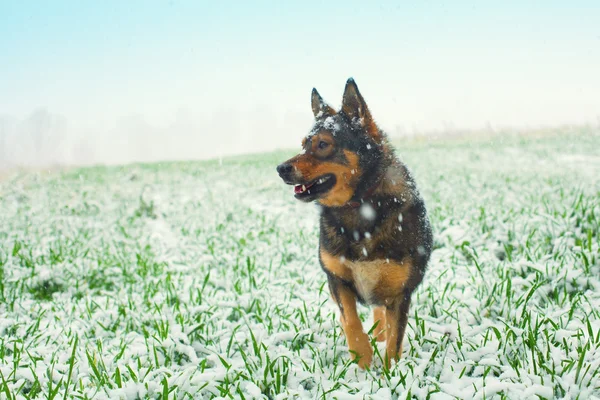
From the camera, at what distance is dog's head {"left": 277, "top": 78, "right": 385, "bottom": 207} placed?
283cm

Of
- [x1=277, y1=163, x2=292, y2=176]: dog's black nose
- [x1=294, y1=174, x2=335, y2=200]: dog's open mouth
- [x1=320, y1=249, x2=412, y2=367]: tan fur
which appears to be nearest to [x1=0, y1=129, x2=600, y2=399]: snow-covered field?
[x1=320, y1=249, x2=412, y2=367]: tan fur

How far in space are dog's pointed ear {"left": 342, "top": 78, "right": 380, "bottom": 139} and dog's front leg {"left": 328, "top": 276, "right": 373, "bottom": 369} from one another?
1.10 m

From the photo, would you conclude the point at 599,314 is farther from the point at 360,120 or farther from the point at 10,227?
the point at 10,227

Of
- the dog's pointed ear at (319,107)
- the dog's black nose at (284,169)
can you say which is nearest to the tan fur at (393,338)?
the dog's black nose at (284,169)

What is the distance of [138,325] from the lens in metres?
3.71

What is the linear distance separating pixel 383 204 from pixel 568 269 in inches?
88.5

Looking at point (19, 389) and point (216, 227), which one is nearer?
point (19, 389)

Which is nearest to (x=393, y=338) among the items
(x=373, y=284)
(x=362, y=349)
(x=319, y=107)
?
(x=362, y=349)

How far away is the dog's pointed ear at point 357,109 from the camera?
2.98m

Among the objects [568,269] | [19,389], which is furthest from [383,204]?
[19,389]

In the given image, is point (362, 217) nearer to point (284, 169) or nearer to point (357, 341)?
point (284, 169)

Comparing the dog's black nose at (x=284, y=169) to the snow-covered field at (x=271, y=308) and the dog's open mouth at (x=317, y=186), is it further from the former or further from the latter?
the snow-covered field at (x=271, y=308)

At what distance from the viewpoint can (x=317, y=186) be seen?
9.36 ft

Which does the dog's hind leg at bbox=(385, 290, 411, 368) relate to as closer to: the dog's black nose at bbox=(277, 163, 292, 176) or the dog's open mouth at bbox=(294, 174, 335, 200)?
the dog's open mouth at bbox=(294, 174, 335, 200)
